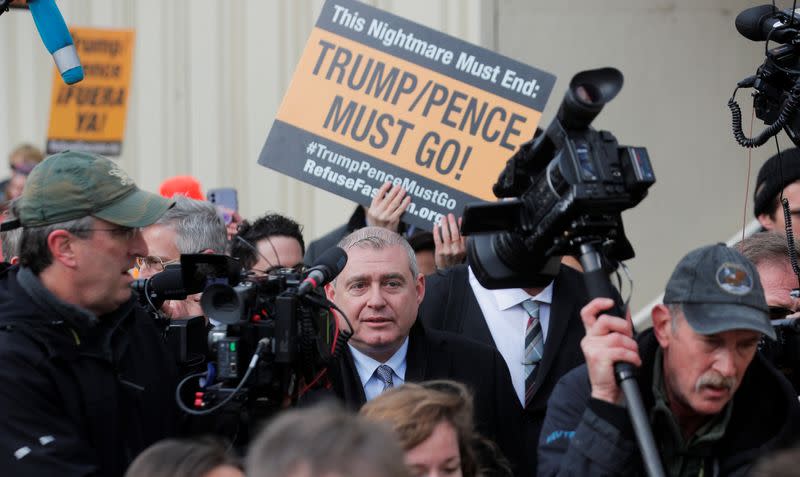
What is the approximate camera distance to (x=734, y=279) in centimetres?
334

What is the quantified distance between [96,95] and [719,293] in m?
4.67

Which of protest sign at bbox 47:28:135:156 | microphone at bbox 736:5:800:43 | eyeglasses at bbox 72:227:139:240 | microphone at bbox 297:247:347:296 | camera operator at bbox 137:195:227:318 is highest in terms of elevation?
protest sign at bbox 47:28:135:156

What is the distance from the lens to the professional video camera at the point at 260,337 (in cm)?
349

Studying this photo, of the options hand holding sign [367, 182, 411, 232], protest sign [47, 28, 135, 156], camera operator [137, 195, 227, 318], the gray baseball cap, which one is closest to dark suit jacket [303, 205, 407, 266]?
camera operator [137, 195, 227, 318]

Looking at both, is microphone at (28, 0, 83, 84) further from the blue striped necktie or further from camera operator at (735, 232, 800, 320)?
camera operator at (735, 232, 800, 320)

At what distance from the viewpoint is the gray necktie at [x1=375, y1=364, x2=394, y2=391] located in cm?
451

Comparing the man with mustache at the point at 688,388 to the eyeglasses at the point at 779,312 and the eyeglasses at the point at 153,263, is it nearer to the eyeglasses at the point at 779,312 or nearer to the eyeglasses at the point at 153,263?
the eyeglasses at the point at 779,312

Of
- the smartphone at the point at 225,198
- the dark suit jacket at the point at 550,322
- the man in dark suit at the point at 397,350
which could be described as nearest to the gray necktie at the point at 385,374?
the man in dark suit at the point at 397,350

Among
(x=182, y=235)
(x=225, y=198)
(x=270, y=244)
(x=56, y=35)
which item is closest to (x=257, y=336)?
(x=56, y=35)

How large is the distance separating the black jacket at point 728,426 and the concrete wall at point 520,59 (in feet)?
13.7

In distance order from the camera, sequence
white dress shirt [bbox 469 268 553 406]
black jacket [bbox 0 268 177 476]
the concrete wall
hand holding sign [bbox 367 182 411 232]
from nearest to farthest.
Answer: black jacket [bbox 0 268 177 476] < white dress shirt [bbox 469 268 553 406] < hand holding sign [bbox 367 182 411 232] < the concrete wall

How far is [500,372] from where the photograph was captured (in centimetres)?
447

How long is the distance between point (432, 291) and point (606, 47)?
10.6 ft

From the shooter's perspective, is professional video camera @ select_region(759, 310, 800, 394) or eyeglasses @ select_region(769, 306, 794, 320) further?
eyeglasses @ select_region(769, 306, 794, 320)
